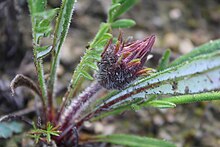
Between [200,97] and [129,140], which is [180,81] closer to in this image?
[200,97]

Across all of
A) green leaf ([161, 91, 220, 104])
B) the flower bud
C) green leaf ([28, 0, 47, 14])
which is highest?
green leaf ([28, 0, 47, 14])

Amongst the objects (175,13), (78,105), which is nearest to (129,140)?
(78,105)

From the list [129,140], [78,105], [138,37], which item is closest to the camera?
[78,105]

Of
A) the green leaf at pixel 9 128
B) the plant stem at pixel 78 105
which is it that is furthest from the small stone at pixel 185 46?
the green leaf at pixel 9 128

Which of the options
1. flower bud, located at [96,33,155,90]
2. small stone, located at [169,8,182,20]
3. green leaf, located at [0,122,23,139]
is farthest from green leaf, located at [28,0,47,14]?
small stone, located at [169,8,182,20]

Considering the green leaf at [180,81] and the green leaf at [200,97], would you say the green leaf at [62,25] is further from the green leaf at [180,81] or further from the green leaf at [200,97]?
the green leaf at [200,97]

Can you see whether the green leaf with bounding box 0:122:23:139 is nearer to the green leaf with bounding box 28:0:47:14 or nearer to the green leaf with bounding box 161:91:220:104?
the green leaf with bounding box 28:0:47:14
